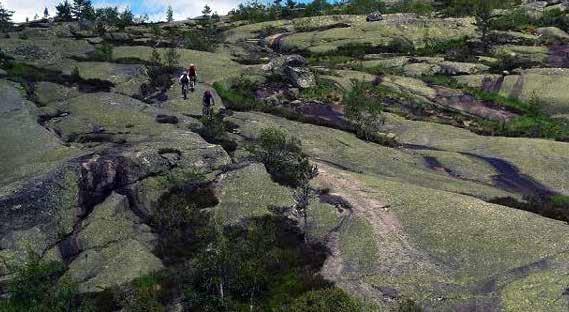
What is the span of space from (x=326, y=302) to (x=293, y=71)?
45752mm

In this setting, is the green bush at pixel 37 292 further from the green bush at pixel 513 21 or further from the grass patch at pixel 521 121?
the green bush at pixel 513 21

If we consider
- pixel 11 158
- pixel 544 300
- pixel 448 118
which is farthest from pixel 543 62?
pixel 11 158

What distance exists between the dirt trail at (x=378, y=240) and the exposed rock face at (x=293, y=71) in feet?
104

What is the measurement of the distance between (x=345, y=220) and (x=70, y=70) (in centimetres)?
4066

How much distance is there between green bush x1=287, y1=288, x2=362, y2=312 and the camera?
23.4 meters

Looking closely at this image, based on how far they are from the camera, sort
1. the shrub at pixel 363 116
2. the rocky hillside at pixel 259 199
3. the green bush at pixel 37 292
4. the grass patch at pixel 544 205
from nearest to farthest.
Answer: the green bush at pixel 37 292 → the rocky hillside at pixel 259 199 → the grass patch at pixel 544 205 → the shrub at pixel 363 116

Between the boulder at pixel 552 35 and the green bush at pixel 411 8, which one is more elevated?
the green bush at pixel 411 8

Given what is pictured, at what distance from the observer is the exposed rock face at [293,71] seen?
6544cm

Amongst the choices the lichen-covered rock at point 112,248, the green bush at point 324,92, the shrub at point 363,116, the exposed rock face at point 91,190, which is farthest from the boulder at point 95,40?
the lichen-covered rock at point 112,248

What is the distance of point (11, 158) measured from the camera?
35.9 meters

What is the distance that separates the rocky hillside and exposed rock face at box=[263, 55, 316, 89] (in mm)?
2609

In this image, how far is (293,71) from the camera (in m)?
66.3

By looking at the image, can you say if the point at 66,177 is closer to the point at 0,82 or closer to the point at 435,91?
the point at 0,82

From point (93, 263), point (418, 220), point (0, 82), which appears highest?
point (0, 82)
